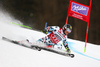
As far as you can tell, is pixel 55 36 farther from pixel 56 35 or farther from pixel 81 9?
pixel 81 9

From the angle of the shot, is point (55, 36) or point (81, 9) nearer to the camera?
point (55, 36)

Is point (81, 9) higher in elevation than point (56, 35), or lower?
higher

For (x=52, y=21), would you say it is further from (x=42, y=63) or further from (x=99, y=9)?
(x=42, y=63)

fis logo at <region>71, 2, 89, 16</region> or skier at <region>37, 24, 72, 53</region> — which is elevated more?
fis logo at <region>71, 2, 89, 16</region>

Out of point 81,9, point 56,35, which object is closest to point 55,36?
point 56,35

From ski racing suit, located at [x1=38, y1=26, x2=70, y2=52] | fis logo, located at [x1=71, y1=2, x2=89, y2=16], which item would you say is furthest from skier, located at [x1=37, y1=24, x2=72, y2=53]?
fis logo, located at [x1=71, y1=2, x2=89, y2=16]

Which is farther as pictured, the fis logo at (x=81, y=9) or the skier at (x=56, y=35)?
the fis logo at (x=81, y=9)

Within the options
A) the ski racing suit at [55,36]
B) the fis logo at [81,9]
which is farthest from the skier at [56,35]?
the fis logo at [81,9]

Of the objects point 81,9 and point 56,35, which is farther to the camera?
point 81,9

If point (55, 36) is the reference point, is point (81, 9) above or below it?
above

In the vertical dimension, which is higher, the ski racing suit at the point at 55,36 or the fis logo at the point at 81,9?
the fis logo at the point at 81,9

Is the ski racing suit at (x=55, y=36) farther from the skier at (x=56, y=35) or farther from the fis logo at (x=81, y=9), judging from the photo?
the fis logo at (x=81, y=9)

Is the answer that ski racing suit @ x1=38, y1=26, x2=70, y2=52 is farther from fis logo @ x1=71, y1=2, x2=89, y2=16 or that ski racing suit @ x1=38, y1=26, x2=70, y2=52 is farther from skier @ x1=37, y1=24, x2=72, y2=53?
fis logo @ x1=71, y1=2, x2=89, y2=16

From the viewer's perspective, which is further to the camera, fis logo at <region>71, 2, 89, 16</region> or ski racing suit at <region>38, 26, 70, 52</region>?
fis logo at <region>71, 2, 89, 16</region>
